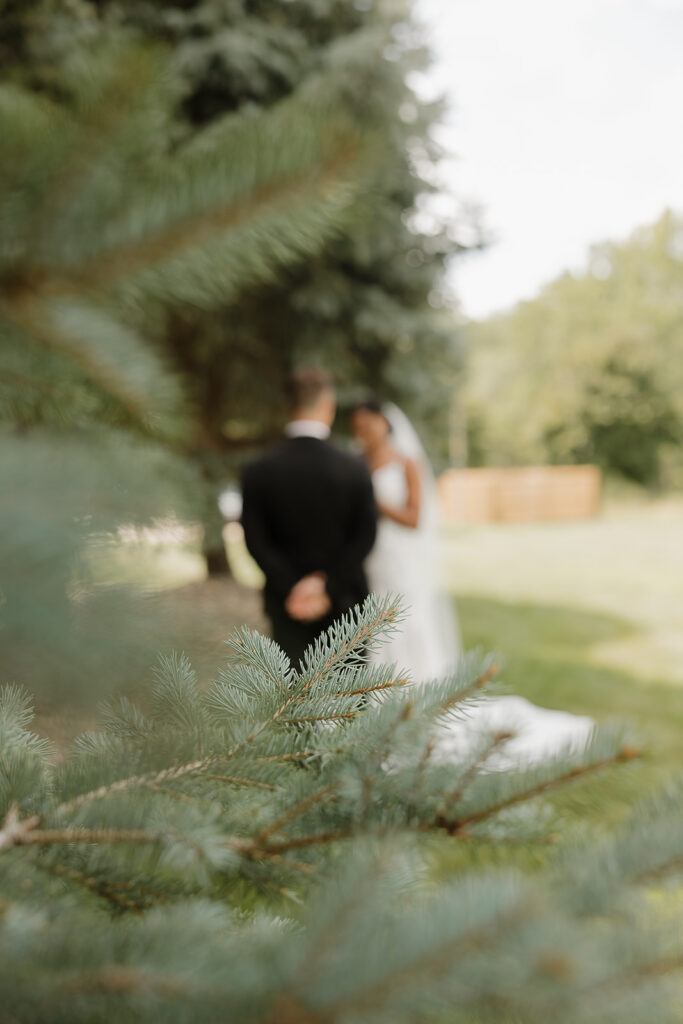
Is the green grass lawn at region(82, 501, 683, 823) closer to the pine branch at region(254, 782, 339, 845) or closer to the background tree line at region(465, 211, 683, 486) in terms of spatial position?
the pine branch at region(254, 782, 339, 845)

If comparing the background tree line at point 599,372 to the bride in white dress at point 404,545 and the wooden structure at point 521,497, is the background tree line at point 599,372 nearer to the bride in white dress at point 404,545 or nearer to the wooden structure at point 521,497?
the wooden structure at point 521,497

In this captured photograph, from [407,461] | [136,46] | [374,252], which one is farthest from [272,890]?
[374,252]

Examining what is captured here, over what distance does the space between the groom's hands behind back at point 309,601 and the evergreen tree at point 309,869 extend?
7.63 ft

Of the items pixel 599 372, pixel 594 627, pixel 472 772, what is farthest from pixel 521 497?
pixel 472 772

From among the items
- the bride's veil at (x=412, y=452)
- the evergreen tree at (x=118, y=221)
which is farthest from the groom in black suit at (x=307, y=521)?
the evergreen tree at (x=118, y=221)

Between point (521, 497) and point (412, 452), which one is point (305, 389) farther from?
point (521, 497)

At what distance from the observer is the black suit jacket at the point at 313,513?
3.24 meters

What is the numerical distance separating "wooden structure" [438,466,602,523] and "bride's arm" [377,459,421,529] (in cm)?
2258

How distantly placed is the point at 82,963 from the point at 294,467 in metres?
2.99

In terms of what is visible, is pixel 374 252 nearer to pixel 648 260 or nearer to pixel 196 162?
pixel 196 162

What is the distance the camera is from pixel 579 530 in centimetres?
2158

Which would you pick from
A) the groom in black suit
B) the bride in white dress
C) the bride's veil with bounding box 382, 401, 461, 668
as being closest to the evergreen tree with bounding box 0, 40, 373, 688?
the groom in black suit

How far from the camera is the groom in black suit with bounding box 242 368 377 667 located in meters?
3.21

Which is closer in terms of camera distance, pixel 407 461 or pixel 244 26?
pixel 407 461
